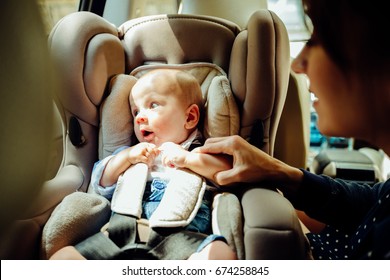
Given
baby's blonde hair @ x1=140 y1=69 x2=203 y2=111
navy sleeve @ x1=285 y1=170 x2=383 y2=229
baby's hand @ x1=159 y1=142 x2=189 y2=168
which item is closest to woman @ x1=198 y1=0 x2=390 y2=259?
navy sleeve @ x1=285 y1=170 x2=383 y2=229

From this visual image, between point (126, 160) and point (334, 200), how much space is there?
1.67 ft

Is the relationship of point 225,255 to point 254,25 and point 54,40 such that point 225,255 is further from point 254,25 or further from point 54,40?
point 54,40

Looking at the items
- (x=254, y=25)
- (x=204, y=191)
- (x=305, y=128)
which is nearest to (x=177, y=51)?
(x=254, y=25)

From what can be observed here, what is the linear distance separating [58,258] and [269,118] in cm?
61

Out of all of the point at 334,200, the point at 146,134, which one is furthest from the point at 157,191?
the point at 334,200

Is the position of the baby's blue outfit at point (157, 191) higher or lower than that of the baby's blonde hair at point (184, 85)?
lower

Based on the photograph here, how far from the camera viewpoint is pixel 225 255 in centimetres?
58

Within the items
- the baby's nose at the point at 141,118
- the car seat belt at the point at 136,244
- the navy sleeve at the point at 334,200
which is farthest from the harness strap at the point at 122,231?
the navy sleeve at the point at 334,200

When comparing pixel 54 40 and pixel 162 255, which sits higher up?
pixel 54 40

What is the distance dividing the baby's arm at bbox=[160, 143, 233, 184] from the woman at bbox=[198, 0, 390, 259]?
0.08 ft

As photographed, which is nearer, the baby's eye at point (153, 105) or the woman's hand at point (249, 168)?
the woman's hand at point (249, 168)

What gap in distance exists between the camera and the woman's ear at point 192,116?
86 centimetres

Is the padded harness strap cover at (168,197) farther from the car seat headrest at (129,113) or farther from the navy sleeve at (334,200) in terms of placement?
the navy sleeve at (334,200)

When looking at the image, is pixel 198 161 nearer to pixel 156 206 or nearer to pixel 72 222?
pixel 156 206
